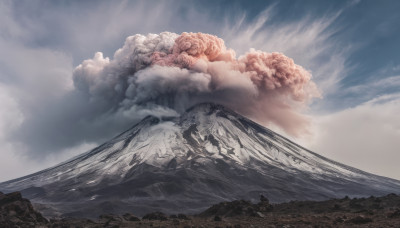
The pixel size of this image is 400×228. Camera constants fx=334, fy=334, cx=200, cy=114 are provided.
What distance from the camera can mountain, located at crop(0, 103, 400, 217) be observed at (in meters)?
84.9

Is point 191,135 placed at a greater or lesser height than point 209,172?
greater

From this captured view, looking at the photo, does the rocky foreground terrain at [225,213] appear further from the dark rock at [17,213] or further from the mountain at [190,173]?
the mountain at [190,173]

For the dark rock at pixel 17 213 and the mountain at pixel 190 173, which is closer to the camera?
the dark rock at pixel 17 213

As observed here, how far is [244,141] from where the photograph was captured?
136125 millimetres

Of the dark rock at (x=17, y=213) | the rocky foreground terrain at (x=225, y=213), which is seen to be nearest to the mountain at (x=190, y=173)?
the dark rock at (x=17, y=213)

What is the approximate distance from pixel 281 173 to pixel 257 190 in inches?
915

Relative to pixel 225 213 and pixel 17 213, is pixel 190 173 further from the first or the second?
pixel 17 213

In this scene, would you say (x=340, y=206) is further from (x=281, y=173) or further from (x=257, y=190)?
(x=281, y=173)

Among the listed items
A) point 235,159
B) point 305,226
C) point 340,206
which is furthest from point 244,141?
point 305,226

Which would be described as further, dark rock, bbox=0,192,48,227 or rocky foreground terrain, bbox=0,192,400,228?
rocky foreground terrain, bbox=0,192,400,228

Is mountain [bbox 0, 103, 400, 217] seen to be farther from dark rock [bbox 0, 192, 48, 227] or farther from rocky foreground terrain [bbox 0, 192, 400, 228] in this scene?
rocky foreground terrain [bbox 0, 192, 400, 228]

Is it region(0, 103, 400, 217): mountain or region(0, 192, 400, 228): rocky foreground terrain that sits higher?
region(0, 103, 400, 217): mountain

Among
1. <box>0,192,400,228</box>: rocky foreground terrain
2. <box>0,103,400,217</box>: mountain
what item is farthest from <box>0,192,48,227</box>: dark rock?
<box>0,103,400,217</box>: mountain

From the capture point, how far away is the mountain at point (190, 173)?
84.9m
